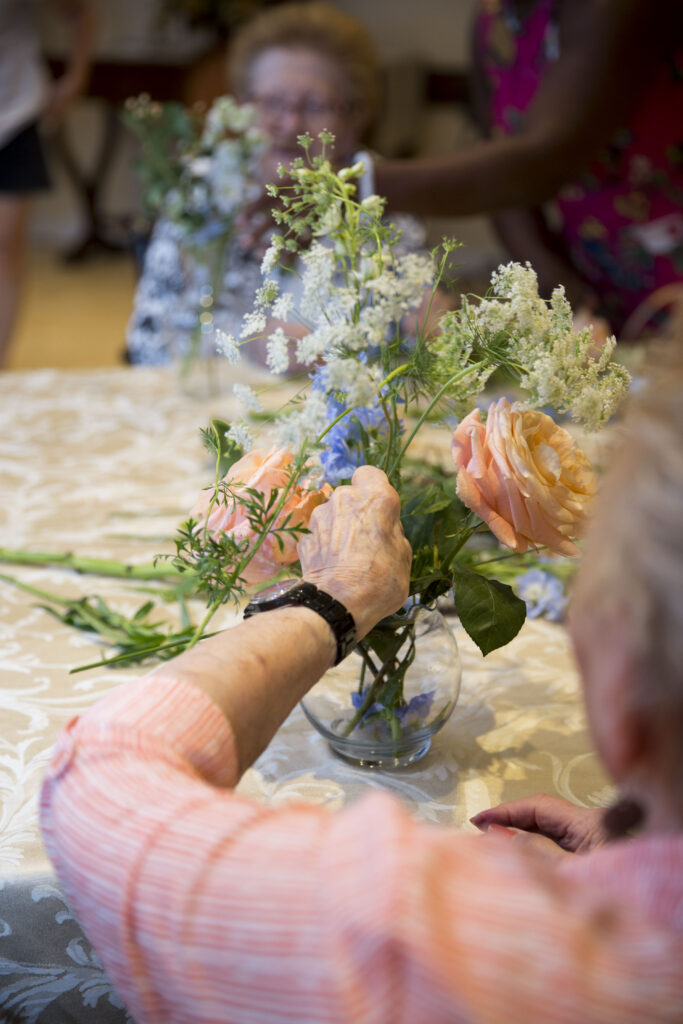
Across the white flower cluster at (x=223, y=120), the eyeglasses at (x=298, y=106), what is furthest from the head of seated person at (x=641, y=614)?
the eyeglasses at (x=298, y=106)

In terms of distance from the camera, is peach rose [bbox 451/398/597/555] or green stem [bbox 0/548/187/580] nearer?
peach rose [bbox 451/398/597/555]

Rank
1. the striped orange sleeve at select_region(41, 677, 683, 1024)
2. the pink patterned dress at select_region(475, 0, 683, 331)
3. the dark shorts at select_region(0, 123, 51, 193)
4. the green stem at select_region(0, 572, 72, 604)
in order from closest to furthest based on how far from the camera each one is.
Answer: the striped orange sleeve at select_region(41, 677, 683, 1024) < the green stem at select_region(0, 572, 72, 604) < the pink patterned dress at select_region(475, 0, 683, 331) < the dark shorts at select_region(0, 123, 51, 193)

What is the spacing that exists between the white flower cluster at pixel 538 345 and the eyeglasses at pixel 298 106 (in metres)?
1.68

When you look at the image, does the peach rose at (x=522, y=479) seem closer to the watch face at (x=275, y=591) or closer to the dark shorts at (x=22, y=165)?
the watch face at (x=275, y=591)

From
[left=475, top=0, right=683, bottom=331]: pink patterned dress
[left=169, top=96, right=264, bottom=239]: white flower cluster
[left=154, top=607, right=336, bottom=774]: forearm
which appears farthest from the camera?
[left=475, top=0, right=683, bottom=331]: pink patterned dress

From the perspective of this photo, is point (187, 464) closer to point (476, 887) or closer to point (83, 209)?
point (476, 887)

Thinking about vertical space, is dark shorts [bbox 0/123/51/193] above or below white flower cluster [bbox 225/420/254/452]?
above

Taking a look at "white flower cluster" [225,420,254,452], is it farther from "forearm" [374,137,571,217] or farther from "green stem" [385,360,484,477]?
"forearm" [374,137,571,217]

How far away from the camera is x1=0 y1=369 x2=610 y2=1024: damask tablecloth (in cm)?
62

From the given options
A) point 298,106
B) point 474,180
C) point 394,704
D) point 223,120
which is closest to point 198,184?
point 223,120

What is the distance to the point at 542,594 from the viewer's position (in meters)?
0.99

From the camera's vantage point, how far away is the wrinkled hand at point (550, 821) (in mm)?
618

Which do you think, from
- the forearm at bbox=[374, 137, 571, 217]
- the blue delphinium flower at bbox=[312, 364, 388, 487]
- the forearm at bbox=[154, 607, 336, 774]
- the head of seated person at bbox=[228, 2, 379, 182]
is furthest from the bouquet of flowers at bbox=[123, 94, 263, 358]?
the forearm at bbox=[154, 607, 336, 774]

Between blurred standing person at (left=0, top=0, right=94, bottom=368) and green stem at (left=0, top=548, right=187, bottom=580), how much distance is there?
1.90m
